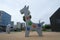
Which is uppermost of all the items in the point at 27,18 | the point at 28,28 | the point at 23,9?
the point at 23,9

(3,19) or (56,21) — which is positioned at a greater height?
(3,19)

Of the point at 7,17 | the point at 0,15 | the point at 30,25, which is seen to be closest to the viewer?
the point at 30,25

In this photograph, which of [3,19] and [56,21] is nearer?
[56,21]

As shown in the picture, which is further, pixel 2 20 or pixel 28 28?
pixel 2 20

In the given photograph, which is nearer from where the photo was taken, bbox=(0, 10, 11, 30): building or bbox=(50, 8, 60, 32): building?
bbox=(50, 8, 60, 32): building

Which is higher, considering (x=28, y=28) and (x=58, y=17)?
(x=58, y=17)

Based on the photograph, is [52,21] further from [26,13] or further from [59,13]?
[26,13]

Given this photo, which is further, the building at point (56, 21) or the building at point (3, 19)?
the building at point (3, 19)

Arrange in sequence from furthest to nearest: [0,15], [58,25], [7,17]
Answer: [7,17] → [0,15] → [58,25]

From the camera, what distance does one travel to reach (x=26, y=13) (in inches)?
539

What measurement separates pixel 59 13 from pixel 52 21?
2.76 meters

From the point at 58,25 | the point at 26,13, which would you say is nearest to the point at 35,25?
the point at 26,13

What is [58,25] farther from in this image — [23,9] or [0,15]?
[23,9]

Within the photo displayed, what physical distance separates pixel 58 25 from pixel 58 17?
2.18 metres
